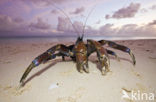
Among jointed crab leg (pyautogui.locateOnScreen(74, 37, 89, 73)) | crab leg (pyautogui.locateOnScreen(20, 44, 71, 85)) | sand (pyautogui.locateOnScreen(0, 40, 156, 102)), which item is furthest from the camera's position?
jointed crab leg (pyautogui.locateOnScreen(74, 37, 89, 73))

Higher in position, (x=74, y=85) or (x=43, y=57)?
(x=43, y=57)

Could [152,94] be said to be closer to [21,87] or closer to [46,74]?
[46,74]

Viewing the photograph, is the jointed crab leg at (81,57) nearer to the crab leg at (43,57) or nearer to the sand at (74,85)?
the sand at (74,85)

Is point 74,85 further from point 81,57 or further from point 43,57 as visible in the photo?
point 43,57

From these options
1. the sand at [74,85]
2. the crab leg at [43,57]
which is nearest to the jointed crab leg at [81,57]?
the sand at [74,85]

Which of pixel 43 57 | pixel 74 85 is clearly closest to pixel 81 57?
pixel 74 85

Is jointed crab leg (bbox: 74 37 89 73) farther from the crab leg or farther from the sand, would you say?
the crab leg

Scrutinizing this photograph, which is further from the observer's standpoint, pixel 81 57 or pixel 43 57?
pixel 81 57

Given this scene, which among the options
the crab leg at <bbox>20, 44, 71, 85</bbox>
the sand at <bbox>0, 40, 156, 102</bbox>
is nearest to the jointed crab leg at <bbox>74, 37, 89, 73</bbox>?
the sand at <bbox>0, 40, 156, 102</bbox>

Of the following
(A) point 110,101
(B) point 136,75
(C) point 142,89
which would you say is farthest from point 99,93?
(B) point 136,75

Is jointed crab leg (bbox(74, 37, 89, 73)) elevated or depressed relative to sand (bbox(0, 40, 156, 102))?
elevated

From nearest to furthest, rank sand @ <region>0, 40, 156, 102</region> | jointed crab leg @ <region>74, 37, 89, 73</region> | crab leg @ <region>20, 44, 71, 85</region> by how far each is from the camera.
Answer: sand @ <region>0, 40, 156, 102</region>
crab leg @ <region>20, 44, 71, 85</region>
jointed crab leg @ <region>74, 37, 89, 73</region>
